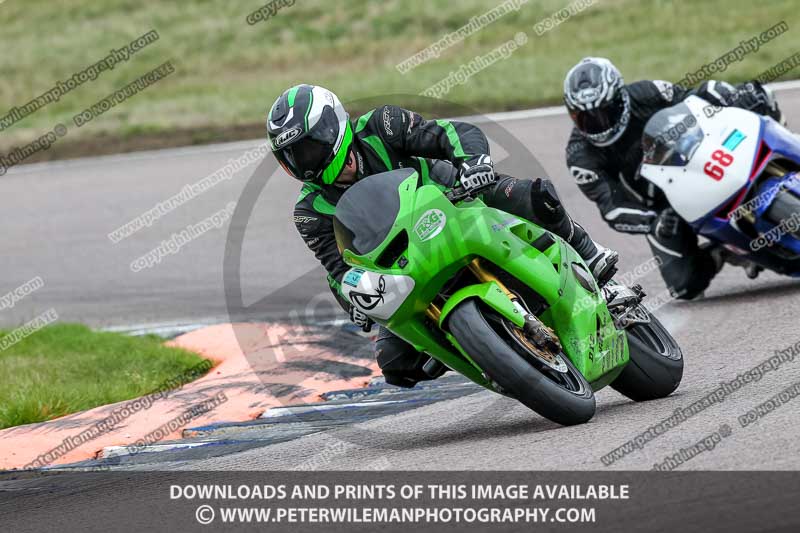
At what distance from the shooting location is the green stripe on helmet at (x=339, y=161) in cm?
608

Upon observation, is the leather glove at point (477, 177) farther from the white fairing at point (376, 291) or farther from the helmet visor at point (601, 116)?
the helmet visor at point (601, 116)

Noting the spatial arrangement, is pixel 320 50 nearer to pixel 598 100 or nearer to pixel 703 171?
pixel 598 100

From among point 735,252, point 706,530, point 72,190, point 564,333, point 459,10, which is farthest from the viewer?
point 459,10

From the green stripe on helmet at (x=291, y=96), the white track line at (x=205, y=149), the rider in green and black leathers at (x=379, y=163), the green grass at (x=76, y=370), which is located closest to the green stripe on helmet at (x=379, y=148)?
the rider in green and black leathers at (x=379, y=163)

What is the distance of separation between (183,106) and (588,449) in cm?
1994

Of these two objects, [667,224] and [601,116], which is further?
[601,116]

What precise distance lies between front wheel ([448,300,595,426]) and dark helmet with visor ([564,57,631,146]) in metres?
4.20

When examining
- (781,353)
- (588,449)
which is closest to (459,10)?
(781,353)

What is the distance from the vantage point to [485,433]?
5906mm

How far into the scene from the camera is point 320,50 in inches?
1057

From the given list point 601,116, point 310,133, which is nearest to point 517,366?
point 310,133

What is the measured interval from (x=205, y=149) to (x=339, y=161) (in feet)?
45.0

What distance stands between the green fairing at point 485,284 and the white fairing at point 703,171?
2741mm

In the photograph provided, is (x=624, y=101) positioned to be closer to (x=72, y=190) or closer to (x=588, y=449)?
(x=588, y=449)
